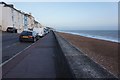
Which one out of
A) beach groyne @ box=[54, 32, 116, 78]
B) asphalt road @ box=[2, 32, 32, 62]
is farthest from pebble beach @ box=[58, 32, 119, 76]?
asphalt road @ box=[2, 32, 32, 62]

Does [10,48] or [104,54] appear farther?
[104,54]

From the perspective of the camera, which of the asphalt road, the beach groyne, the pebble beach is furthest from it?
the asphalt road

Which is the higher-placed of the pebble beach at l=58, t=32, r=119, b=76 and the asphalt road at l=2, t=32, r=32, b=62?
the asphalt road at l=2, t=32, r=32, b=62

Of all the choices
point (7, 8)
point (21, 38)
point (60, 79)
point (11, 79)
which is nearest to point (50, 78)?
point (60, 79)

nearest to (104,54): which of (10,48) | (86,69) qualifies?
(10,48)

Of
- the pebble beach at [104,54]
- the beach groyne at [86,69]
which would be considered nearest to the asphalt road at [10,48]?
the beach groyne at [86,69]

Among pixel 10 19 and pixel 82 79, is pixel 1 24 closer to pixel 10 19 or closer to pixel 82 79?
pixel 10 19

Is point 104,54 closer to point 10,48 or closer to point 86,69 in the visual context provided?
point 10,48

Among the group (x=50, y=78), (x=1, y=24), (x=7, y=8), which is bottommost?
(x=50, y=78)

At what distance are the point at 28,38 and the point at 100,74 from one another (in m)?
24.5

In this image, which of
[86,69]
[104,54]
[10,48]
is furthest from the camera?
[104,54]

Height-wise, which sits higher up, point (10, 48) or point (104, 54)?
point (10, 48)

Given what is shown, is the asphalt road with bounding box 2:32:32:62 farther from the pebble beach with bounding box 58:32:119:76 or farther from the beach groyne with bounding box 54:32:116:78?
the pebble beach with bounding box 58:32:119:76

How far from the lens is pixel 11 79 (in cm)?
792
